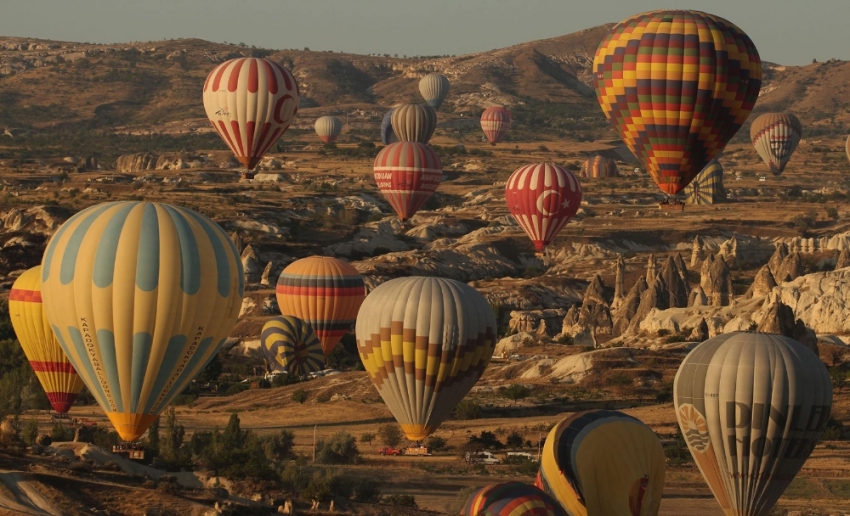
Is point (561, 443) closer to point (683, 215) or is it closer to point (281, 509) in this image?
point (281, 509)

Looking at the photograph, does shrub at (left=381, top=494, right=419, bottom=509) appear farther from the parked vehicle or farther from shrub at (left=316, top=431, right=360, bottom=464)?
the parked vehicle

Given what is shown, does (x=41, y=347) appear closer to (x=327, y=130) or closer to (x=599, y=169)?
(x=599, y=169)

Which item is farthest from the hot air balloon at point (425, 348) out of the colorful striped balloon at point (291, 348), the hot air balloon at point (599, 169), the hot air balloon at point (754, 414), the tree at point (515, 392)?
the hot air balloon at point (599, 169)

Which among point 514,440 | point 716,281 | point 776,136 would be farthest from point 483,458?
point 776,136

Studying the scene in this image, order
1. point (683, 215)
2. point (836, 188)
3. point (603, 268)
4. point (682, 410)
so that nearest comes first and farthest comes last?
point (682, 410), point (603, 268), point (683, 215), point (836, 188)

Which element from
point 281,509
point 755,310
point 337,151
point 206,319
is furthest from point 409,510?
point 337,151
